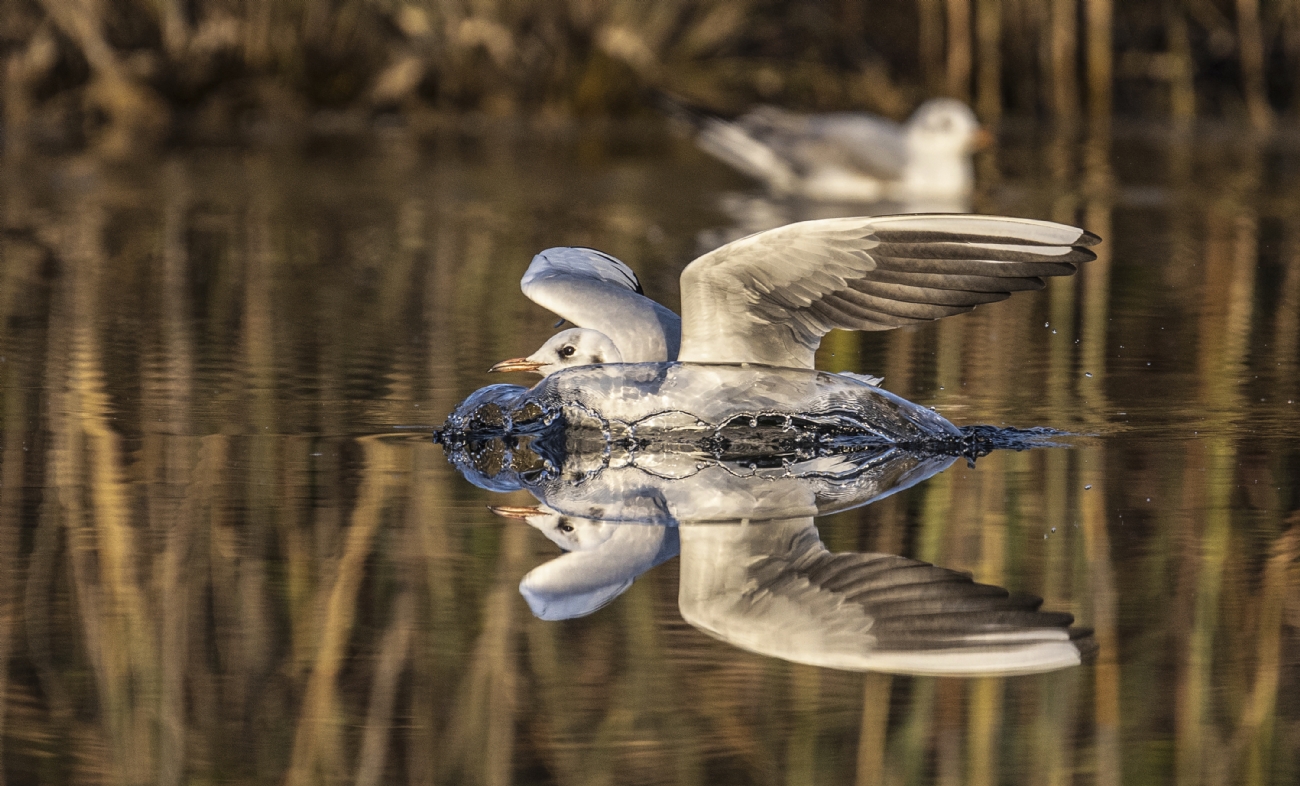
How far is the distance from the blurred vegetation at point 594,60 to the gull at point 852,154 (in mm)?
3542

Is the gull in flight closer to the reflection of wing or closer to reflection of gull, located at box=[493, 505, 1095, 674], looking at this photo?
reflection of gull, located at box=[493, 505, 1095, 674]

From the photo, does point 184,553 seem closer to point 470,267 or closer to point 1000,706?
point 1000,706

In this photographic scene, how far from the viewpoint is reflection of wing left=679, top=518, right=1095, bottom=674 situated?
151 inches

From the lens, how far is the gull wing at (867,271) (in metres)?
5.30

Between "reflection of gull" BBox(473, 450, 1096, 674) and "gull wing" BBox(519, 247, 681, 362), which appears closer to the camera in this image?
"reflection of gull" BBox(473, 450, 1096, 674)

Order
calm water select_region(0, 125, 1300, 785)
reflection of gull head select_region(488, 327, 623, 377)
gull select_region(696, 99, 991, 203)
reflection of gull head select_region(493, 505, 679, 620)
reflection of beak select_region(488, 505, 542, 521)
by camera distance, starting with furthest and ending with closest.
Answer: gull select_region(696, 99, 991, 203)
reflection of gull head select_region(488, 327, 623, 377)
reflection of beak select_region(488, 505, 542, 521)
reflection of gull head select_region(493, 505, 679, 620)
calm water select_region(0, 125, 1300, 785)

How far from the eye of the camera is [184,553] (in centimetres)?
453

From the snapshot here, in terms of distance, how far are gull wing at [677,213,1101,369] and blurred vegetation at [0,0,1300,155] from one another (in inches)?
447

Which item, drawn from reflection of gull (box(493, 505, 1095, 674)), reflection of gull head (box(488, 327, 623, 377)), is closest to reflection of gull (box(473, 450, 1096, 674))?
reflection of gull (box(493, 505, 1095, 674))

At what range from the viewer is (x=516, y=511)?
16.6 ft

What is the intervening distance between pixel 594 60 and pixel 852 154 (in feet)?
17.9

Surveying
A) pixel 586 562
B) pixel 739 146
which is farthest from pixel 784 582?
pixel 739 146

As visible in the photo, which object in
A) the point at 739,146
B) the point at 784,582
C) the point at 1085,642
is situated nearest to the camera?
the point at 1085,642

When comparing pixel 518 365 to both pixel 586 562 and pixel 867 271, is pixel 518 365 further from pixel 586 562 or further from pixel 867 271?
pixel 586 562
